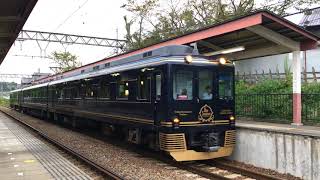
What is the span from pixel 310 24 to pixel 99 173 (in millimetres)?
27276

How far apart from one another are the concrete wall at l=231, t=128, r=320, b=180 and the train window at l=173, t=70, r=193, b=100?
6.20 feet

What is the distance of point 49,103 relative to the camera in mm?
27062

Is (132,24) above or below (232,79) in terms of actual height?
above

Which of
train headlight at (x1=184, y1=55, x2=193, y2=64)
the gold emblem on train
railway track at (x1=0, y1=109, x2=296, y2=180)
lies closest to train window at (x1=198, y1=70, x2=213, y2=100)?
the gold emblem on train

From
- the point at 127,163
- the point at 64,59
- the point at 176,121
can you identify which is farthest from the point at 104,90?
the point at 64,59

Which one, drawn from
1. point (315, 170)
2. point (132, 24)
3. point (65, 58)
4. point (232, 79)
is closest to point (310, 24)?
point (132, 24)

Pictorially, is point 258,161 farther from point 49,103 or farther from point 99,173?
point 49,103

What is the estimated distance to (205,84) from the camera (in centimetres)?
1146

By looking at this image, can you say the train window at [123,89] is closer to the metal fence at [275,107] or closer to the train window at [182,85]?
the train window at [182,85]

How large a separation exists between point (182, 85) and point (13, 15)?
5.32m

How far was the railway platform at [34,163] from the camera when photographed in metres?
9.62

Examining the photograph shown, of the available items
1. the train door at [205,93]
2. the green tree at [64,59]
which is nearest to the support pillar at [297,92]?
the train door at [205,93]

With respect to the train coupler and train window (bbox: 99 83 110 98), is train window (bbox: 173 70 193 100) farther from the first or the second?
train window (bbox: 99 83 110 98)

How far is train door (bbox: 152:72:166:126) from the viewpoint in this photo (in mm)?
10875
